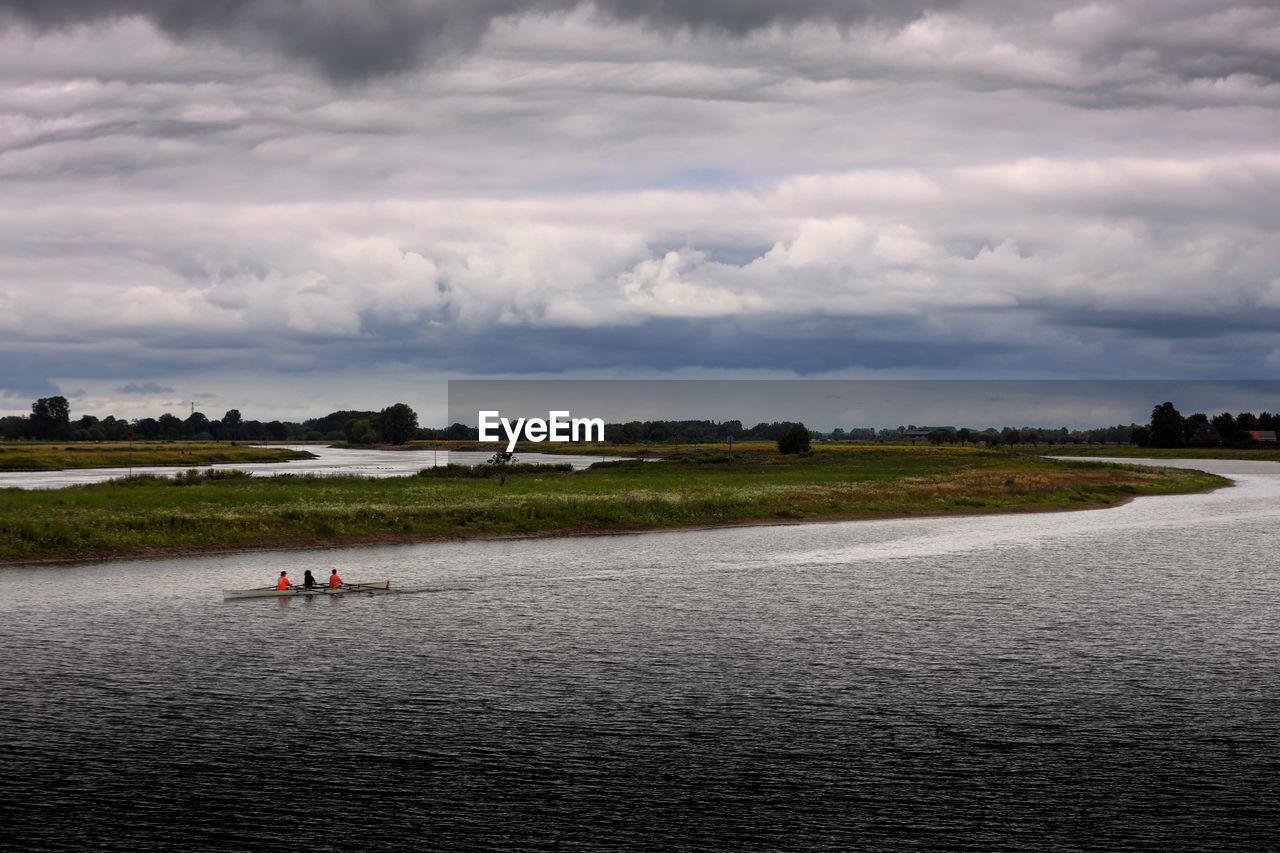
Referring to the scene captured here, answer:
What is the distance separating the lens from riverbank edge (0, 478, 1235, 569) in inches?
2213

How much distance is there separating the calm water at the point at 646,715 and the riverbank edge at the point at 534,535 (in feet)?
25.9

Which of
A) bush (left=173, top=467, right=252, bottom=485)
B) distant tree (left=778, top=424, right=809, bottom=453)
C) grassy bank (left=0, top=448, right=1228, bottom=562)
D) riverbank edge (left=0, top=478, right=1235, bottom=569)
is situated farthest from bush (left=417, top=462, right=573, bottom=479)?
distant tree (left=778, top=424, right=809, bottom=453)

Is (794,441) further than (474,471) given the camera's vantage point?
Yes

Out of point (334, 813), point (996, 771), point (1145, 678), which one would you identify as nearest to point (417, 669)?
point (334, 813)

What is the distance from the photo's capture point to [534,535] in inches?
2771

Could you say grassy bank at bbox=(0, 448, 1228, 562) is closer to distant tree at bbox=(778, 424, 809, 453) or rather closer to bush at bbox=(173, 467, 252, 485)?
bush at bbox=(173, 467, 252, 485)

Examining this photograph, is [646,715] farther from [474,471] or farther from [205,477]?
[474,471]

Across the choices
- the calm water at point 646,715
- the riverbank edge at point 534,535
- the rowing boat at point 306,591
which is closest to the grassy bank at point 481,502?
the riverbank edge at point 534,535

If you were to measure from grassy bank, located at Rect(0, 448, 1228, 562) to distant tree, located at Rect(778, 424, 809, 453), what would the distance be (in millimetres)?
51681

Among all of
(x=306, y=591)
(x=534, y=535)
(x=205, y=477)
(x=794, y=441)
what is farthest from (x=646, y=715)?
(x=794, y=441)

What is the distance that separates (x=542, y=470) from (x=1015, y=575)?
94104 mm

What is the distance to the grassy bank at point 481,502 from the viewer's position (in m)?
61.4

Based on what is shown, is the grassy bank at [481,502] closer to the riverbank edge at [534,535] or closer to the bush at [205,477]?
the riverbank edge at [534,535]

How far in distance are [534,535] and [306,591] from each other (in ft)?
91.8
